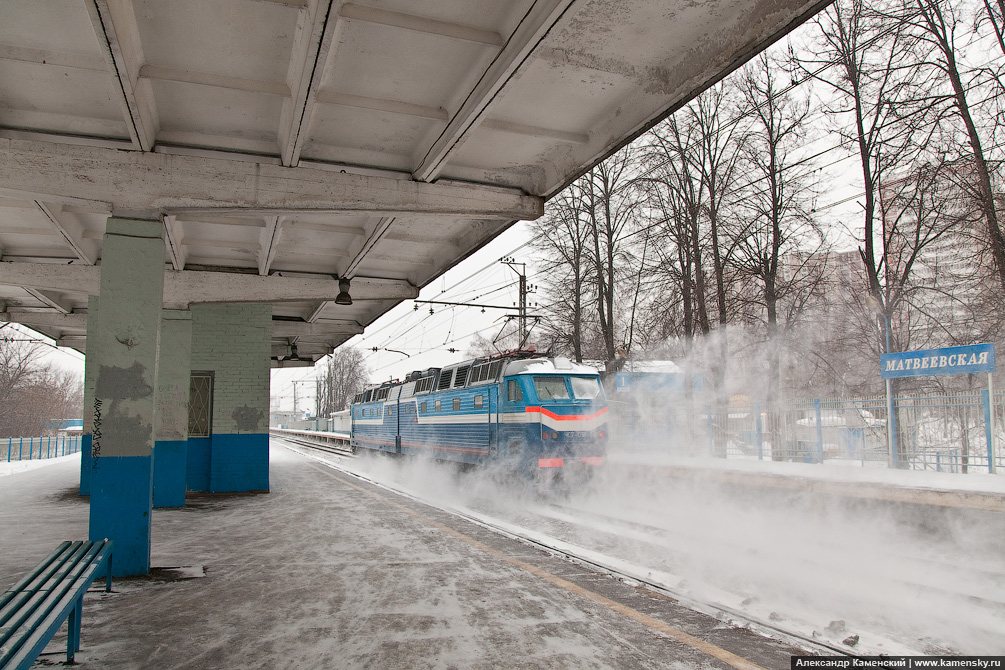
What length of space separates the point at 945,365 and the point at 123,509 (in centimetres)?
1251

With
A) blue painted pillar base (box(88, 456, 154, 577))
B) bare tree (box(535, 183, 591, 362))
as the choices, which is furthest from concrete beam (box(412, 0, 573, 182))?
bare tree (box(535, 183, 591, 362))

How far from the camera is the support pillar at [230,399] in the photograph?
44.8 ft

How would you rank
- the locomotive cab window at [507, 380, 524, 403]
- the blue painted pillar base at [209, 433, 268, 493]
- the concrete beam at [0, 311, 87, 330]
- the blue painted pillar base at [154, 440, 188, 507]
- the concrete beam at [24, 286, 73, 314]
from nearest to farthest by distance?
the blue painted pillar base at [154, 440, 188, 507] < the concrete beam at [24, 286, 73, 314] < the locomotive cab window at [507, 380, 524, 403] < the blue painted pillar base at [209, 433, 268, 493] < the concrete beam at [0, 311, 87, 330]

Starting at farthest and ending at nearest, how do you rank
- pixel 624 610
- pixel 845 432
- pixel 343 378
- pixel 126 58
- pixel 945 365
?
pixel 343 378 → pixel 845 432 → pixel 945 365 → pixel 624 610 → pixel 126 58

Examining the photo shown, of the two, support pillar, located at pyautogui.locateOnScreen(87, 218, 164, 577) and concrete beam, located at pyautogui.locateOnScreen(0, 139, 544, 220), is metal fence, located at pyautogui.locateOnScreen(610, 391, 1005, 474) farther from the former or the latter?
support pillar, located at pyautogui.locateOnScreen(87, 218, 164, 577)

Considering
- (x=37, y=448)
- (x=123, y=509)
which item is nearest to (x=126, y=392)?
(x=123, y=509)

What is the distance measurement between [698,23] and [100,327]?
633 cm

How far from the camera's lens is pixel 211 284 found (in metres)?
11.2

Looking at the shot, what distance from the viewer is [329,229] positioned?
9602 millimetres

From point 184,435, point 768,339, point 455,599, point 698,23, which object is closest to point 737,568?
point 455,599

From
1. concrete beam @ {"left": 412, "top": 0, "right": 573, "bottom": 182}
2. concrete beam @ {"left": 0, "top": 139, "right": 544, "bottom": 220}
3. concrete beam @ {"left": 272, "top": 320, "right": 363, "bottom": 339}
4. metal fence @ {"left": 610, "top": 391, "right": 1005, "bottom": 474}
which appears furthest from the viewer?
concrete beam @ {"left": 272, "top": 320, "right": 363, "bottom": 339}

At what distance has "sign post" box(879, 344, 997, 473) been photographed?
33.7 feet

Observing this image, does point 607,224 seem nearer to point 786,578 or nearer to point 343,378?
point 786,578

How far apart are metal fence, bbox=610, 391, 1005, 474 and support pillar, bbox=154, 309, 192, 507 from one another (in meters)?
12.8
